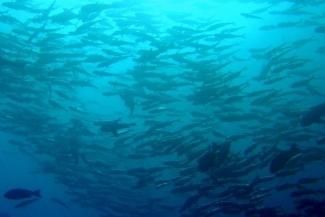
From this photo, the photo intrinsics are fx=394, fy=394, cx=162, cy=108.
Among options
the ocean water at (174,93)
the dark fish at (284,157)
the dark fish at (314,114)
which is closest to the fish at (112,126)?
the ocean water at (174,93)

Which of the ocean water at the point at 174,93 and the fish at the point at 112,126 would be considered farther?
the ocean water at the point at 174,93

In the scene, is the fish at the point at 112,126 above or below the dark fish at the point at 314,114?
above

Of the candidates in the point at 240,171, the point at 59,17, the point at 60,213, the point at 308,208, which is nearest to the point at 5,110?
the point at 59,17

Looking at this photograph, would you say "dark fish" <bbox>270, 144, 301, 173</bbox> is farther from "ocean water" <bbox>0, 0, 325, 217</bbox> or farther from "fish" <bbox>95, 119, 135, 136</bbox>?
"fish" <bbox>95, 119, 135, 136</bbox>

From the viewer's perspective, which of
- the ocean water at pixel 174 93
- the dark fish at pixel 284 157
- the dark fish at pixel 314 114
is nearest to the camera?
the dark fish at pixel 284 157

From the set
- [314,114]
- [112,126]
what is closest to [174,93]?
[112,126]

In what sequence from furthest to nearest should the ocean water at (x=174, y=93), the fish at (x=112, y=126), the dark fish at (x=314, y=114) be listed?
the ocean water at (x=174, y=93) → the fish at (x=112, y=126) → the dark fish at (x=314, y=114)

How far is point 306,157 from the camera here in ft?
36.5

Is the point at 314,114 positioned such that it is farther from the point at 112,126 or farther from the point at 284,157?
the point at 112,126

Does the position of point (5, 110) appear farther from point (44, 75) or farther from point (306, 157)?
point (306, 157)

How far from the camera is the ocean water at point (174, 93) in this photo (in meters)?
10.9

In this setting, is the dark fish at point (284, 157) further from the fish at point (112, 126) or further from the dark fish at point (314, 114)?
the fish at point (112, 126)

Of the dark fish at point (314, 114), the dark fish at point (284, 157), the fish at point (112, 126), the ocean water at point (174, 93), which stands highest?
the ocean water at point (174, 93)

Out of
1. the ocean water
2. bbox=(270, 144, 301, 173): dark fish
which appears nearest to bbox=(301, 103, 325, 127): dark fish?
the ocean water
